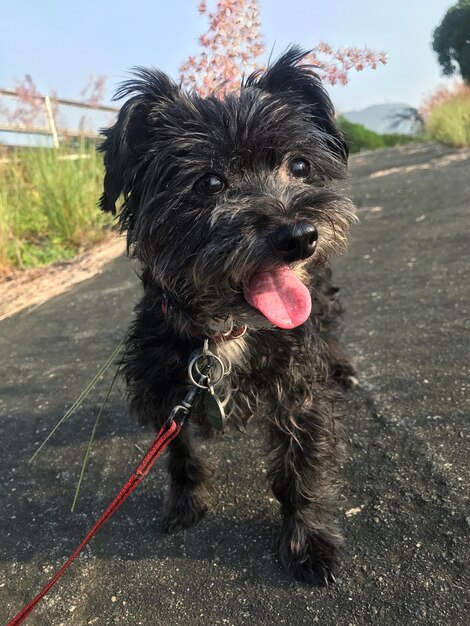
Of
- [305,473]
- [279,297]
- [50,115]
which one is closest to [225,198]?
[279,297]

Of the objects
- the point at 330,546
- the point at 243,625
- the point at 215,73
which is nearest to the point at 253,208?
the point at 215,73

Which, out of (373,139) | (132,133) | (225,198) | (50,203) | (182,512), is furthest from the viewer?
(373,139)

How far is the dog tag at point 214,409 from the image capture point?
200 cm

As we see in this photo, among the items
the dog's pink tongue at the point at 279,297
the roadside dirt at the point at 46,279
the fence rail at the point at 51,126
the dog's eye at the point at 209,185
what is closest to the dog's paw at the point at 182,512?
the dog's pink tongue at the point at 279,297

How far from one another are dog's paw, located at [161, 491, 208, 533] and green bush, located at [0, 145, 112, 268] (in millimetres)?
5780

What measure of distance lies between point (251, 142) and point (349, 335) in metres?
2.29

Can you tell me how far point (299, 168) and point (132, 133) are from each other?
77cm

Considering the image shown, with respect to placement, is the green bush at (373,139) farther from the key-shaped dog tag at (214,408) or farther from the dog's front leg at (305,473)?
the key-shaped dog tag at (214,408)

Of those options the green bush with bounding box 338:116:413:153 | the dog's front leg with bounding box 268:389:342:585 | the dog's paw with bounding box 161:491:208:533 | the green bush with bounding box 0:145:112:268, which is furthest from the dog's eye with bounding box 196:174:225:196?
the green bush with bounding box 338:116:413:153

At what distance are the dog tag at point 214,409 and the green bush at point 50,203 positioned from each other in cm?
601

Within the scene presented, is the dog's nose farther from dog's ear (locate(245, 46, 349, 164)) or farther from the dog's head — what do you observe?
dog's ear (locate(245, 46, 349, 164))

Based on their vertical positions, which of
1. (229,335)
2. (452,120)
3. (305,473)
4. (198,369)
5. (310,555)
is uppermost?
(452,120)

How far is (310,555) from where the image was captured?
1.96 m

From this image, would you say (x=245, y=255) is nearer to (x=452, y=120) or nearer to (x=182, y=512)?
(x=182, y=512)
